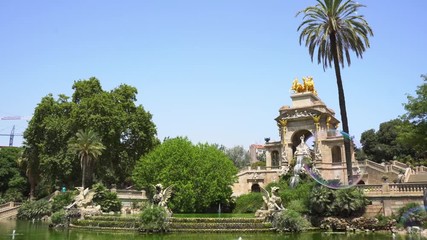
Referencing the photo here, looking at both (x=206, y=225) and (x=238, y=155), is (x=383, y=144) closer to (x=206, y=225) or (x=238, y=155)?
(x=238, y=155)

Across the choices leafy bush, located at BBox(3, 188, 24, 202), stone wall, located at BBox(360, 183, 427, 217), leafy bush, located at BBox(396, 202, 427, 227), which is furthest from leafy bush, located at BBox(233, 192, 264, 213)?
leafy bush, located at BBox(3, 188, 24, 202)

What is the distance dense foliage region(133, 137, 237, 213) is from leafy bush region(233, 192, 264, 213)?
1363mm

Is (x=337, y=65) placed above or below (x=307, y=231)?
above

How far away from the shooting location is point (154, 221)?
24.3 metres

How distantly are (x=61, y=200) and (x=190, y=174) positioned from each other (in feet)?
43.1

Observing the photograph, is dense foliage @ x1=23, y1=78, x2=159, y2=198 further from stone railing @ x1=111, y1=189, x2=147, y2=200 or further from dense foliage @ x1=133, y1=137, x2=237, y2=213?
dense foliage @ x1=133, y1=137, x2=237, y2=213

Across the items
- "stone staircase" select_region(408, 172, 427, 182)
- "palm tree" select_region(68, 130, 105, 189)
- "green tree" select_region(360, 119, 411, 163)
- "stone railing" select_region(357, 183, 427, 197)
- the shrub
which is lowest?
the shrub

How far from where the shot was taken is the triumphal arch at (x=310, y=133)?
154 feet

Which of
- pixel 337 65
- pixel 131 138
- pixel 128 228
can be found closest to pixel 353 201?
pixel 337 65

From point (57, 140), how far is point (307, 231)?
110 feet

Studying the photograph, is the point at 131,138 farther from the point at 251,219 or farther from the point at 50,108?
the point at 251,219

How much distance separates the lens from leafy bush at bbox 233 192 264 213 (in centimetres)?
3561

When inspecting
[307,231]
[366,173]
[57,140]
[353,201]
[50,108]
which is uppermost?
[50,108]

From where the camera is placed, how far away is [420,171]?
41.4 metres
